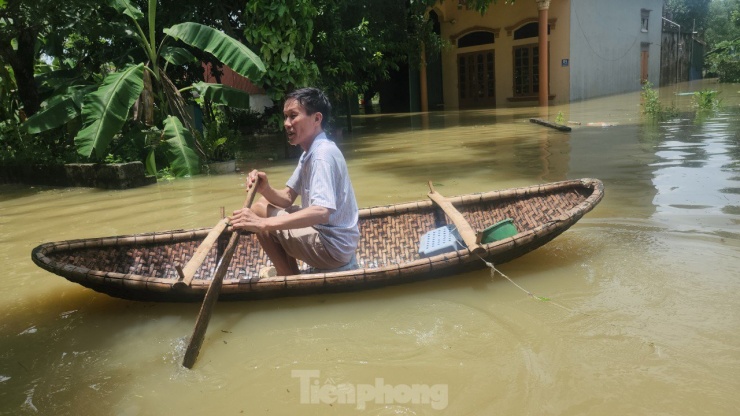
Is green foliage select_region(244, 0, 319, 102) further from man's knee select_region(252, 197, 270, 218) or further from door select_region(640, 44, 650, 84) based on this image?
door select_region(640, 44, 650, 84)

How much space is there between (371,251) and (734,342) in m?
2.17

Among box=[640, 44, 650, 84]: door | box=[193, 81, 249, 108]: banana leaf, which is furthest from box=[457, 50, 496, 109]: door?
box=[193, 81, 249, 108]: banana leaf

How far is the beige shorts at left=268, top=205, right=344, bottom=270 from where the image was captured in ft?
10.2

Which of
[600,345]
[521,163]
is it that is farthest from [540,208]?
[521,163]

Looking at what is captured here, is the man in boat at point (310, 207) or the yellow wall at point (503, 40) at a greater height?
the yellow wall at point (503, 40)

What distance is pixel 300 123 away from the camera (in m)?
2.93

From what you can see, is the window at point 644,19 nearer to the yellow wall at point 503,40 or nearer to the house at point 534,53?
the house at point 534,53

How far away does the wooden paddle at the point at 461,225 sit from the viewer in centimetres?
316

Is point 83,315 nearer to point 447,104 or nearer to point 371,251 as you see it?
point 371,251

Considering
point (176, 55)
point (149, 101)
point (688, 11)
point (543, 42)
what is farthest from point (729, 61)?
point (149, 101)

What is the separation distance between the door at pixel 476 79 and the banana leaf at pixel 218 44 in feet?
43.1

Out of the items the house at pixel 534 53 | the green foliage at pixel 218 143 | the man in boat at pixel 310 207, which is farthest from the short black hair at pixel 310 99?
the house at pixel 534 53

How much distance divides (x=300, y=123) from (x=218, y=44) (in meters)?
4.97

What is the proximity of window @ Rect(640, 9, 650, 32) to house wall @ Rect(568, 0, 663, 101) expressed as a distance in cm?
17
